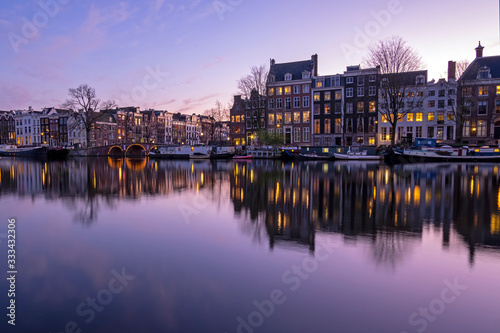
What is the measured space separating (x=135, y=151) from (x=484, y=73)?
71.8 m

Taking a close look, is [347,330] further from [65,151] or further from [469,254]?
[65,151]

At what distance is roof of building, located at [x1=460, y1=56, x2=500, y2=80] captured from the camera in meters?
54.0

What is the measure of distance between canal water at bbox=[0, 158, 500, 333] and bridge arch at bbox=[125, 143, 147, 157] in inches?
2665

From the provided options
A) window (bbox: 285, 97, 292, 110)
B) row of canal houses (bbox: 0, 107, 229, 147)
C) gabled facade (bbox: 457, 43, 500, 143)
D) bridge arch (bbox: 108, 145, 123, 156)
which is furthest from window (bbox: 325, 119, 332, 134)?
bridge arch (bbox: 108, 145, 123, 156)

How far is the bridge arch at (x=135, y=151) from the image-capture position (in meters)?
79.1

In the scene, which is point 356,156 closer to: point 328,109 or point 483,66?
point 328,109

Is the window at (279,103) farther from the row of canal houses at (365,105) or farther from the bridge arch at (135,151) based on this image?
the bridge arch at (135,151)

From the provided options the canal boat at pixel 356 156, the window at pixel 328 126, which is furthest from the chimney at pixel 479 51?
the window at pixel 328 126

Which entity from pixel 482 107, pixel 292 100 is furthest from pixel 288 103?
pixel 482 107

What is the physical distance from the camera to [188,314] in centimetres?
512

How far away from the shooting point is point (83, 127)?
290ft

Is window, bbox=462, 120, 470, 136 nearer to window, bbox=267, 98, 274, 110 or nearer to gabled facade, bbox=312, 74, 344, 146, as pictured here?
gabled facade, bbox=312, 74, 344, 146

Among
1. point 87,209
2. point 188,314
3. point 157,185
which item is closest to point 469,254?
point 188,314

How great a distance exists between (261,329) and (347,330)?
1.19 m
